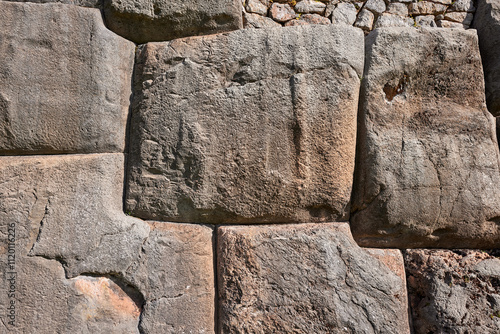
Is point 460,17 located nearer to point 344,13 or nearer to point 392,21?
point 392,21

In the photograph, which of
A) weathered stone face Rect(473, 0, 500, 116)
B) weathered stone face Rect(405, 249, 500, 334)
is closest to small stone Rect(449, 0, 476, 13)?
weathered stone face Rect(473, 0, 500, 116)

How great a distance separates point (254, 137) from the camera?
68.2 inches

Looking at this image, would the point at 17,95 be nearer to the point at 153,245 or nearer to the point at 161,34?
the point at 161,34

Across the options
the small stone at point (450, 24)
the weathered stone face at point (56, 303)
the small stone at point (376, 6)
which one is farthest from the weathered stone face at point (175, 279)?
the small stone at point (450, 24)

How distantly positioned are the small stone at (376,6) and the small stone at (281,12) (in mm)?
473

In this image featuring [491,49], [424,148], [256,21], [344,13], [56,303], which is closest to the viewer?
[56,303]

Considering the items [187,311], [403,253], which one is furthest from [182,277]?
[403,253]

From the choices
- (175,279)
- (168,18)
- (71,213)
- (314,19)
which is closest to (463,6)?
(314,19)

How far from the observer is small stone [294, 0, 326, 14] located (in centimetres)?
217

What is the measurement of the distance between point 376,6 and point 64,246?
7.22 feet

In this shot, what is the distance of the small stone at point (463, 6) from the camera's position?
2.25m

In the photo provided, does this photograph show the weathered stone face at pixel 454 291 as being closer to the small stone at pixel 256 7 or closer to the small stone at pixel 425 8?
the small stone at pixel 425 8

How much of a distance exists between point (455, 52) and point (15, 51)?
7.19 feet

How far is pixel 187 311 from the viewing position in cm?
163
